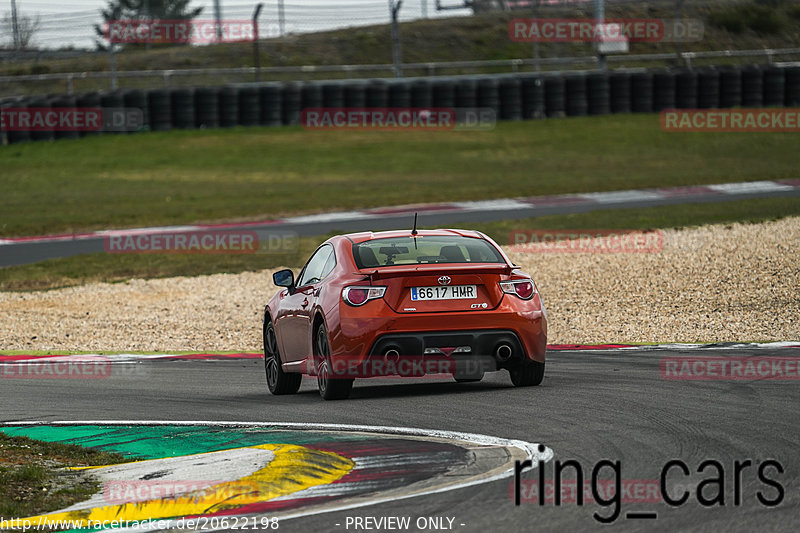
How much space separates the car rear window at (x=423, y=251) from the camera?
31.0 feet

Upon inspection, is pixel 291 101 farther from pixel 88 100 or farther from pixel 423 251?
pixel 423 251

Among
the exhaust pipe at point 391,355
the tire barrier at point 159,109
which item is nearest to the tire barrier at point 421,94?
the tire barrier at point 159,109

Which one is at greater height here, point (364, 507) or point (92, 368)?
point (364, 507)

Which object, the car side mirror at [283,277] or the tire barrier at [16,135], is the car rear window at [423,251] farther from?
the tire barrier at [16,135]

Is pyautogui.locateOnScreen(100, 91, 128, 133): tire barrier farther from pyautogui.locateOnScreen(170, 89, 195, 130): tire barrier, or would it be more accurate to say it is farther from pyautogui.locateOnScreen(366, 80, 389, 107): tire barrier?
pyautogui.locateOnScreen(366, 80, 389, 107): tire barrier

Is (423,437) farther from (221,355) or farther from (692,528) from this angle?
(221,355)

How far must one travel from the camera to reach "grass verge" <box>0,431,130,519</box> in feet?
19.7

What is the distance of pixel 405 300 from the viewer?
29.5ft

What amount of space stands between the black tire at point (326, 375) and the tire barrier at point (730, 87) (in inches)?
1135

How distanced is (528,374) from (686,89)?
28.3 metres

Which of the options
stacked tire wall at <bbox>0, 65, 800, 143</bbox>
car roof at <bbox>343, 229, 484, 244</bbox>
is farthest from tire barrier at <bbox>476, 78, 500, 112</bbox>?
car roof at <bbox>343, 229, 484, 244</bbox>

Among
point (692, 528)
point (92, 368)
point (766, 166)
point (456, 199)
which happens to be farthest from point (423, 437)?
point (766, 166)

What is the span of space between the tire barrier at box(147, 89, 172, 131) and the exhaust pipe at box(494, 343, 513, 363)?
28.0 meters

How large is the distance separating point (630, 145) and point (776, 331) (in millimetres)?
23185
